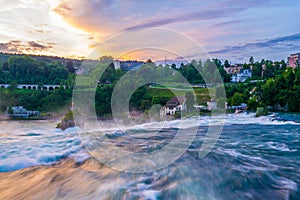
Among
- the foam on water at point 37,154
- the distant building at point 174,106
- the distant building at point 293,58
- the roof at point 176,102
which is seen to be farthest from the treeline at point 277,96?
the distant building at point 293,58

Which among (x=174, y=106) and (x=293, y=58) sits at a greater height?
(x=293, y=58)

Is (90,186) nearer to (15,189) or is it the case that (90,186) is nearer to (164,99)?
(15,189)

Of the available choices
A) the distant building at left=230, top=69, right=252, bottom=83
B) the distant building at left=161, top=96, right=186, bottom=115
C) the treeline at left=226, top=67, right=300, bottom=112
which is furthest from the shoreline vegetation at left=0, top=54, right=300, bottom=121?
the distant building at left=230, top=69, right=252, bottom=83

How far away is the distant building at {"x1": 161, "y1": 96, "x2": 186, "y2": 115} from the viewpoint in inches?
762

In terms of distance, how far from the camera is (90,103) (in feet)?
70.1

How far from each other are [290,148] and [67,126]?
30.2ft

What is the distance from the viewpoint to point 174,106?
2012 centimetres

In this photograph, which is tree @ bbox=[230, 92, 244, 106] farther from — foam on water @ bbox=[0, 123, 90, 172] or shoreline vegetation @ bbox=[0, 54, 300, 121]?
foam on water @ bbox=[0, 123, 90, 172]

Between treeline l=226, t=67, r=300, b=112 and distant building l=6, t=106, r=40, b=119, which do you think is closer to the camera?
treeline l=226, t=67, r=300, b=112

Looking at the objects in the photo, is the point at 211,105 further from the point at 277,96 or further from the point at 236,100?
the point at 277,96

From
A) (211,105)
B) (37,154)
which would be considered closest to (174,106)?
(211,105)

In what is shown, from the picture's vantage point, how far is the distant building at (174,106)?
19.3m

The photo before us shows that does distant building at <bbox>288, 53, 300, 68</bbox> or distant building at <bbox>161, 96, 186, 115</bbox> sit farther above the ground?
distant building at <bbox>288, 53, 300, 68</bbox>

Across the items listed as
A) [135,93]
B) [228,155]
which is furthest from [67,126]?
[135,93]
